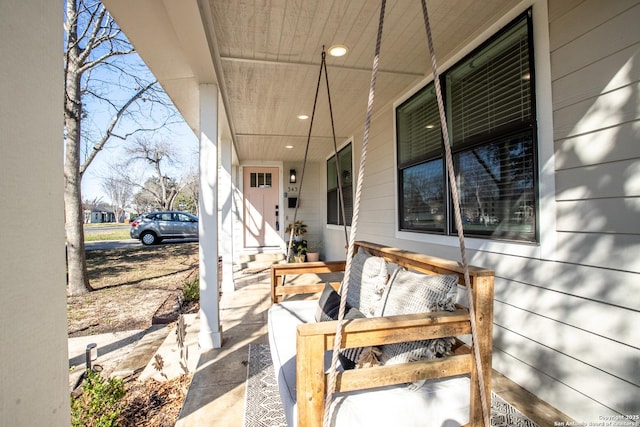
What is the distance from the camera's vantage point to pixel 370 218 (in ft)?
14.1

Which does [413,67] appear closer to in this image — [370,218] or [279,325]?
[370,218]

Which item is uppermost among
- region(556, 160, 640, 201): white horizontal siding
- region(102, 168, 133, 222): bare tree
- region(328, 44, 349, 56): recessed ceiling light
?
region(102, 168, 133, 222): bare tree

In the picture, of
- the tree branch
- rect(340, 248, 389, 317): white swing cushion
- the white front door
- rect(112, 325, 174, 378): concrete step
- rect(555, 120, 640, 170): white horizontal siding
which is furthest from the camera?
the white front door

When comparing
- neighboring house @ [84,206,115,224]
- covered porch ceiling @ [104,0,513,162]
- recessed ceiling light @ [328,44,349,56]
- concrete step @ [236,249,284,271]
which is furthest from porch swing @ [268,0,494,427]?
neighboring house @ [84,206,115,224]

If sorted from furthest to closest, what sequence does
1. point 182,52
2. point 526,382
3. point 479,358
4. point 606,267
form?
point 182,52 → point 526,382 → point 606,267 → point 479,358

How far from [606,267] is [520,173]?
725 millimetres

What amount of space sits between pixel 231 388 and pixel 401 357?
4.28ft

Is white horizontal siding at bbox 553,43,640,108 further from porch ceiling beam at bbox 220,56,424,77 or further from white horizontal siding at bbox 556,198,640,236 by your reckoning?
porch ceiling beam at bbox 220,56,424,77

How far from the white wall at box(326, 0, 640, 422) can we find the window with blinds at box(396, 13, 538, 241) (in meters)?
0.10

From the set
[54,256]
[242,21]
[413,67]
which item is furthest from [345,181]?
[54,256]

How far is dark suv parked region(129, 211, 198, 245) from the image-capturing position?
36.8ft

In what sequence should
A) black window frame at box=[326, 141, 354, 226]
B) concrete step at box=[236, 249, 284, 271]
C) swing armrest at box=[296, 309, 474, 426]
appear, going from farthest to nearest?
concrete step at box=[236, 249, 284, 271]
black window frame at box=[326, 141, 354, 226]
swing armrest at box=[296, 309, 474, 426]

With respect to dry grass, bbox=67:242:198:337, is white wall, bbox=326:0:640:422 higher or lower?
higher

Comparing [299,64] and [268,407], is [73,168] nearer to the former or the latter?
[299,64]
